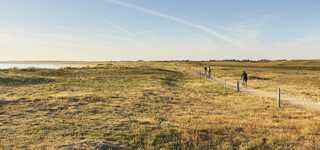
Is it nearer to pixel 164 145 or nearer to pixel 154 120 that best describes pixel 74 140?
pixel 164 145

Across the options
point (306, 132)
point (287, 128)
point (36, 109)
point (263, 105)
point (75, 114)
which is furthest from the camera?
point (263, 105)

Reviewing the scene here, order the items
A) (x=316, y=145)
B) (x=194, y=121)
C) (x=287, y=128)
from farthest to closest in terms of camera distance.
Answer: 1. (x=194, y=121)
2. (x=287, y=128)
3. (x=316, y=145)

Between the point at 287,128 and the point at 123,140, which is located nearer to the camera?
the point at 123,140

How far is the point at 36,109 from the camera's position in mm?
21531

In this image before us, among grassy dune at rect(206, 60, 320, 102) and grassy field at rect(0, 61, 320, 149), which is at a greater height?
grassy field at rect(0, 61, 320, 149)

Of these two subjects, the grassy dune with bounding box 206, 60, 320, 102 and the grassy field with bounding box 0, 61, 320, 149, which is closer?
the grassy field with bounding box 0, 61, 320, 149

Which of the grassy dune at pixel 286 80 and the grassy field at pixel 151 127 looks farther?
the grassy dune at pixel 286 80

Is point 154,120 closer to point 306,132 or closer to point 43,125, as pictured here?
point 43,125

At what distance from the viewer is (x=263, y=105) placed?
25.0 meters

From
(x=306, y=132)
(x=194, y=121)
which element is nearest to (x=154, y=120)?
(x=194, y=121)

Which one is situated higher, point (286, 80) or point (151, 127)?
point (151, 127)

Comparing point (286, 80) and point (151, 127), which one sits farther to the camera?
point (286, 80)

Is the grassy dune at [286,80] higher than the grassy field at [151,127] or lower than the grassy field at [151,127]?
lower

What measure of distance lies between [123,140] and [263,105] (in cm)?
1349
